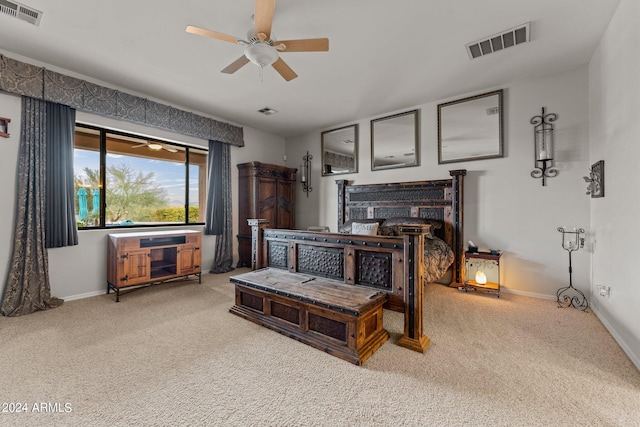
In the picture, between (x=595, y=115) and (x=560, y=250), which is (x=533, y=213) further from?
(x=595, y=115)

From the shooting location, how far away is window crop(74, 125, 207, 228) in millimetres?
3711

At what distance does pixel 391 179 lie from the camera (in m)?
4.87

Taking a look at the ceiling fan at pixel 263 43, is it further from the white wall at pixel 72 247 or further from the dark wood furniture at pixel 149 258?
the dark wood furniture at pixel 149 258

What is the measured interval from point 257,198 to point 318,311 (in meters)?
3.44

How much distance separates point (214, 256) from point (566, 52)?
584 cm

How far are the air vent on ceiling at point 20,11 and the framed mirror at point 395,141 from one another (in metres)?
4.48

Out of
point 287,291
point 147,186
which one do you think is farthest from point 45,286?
point 287,291

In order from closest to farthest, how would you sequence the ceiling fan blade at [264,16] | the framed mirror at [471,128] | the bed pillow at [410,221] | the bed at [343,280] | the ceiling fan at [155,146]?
1. the ceiling fan blade at [264,16]
2. the bed at [343,280]
3. the framed mirror at [471,128]
4. the bed pillow at [410,221]
5. the ceiling fan at [155,146]

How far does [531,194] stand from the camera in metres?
3.58

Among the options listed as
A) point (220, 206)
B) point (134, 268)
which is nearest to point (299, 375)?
point (134, 268)

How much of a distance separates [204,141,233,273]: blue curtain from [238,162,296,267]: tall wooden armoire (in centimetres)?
27

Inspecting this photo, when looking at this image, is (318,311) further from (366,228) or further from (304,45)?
(304,45)

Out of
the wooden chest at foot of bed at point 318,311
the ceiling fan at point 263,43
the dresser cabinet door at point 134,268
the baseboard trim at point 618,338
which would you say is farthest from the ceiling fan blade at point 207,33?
the baseboard trim at point 618,338

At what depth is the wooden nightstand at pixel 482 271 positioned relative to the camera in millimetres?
3609
